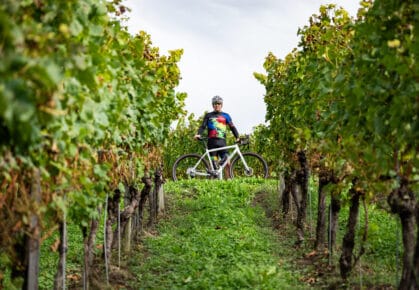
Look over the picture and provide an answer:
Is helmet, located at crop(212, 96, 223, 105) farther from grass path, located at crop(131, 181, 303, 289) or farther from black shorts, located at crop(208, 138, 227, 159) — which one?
grass path, located at crop(131, 181, 303, 289)

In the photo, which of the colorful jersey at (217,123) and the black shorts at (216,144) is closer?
the colorful jersey at (217,123)

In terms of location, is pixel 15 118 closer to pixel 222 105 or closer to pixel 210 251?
pixel 210 251

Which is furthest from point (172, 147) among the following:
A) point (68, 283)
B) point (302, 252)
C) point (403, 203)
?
point (403, 203)

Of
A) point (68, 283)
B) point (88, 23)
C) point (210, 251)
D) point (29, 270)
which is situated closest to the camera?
point (88, 23)

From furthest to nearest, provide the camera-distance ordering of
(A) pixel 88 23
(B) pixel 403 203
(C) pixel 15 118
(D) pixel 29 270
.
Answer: (B) pixel 403 203, (D) pixel 29 270, (A) pixel 88 23, (C) pixel 15 118

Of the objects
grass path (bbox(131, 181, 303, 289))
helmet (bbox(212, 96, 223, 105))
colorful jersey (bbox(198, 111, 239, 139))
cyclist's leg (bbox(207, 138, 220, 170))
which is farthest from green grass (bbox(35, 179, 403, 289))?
helmet (bbox(212, 96, 223, 105))

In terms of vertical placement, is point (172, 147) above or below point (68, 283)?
above

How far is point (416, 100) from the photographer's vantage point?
451 cm

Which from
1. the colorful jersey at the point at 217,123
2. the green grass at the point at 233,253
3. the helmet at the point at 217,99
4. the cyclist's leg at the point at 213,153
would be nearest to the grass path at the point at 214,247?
the green grass at the point at 233,253

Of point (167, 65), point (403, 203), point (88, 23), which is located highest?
point (167, 65)

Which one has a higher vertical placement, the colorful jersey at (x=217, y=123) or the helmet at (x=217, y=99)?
the helmet at (x=217, y=99)

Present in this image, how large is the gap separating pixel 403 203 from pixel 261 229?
687 centimetres

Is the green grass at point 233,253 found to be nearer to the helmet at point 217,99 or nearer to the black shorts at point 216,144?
the black shorts at point 216,144

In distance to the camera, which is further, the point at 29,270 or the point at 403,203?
the point at 403,203
